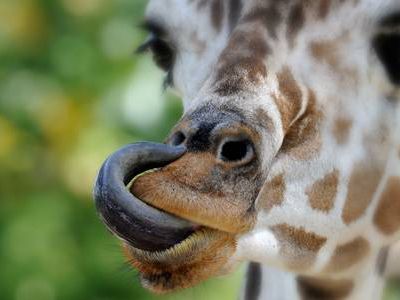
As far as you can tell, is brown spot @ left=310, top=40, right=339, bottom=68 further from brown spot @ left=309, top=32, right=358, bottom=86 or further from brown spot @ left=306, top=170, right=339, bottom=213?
brown spot @ left=306, top=170, right=339, bottom=213

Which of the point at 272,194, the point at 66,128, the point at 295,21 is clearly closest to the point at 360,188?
the point at 272,194

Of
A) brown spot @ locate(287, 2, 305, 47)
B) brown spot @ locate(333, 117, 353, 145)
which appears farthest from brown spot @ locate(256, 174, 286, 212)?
brown spot @ locate(287, 2, 305, 47)

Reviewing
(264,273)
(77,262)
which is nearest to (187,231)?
(264,273)

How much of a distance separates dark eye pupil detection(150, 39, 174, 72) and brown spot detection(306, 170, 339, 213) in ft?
1.49

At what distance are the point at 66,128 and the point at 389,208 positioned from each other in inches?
137

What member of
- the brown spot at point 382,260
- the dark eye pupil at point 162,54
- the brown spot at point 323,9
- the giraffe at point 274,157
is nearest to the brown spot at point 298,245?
the giraffe at point 274,157

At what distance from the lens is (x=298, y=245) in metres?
2.08

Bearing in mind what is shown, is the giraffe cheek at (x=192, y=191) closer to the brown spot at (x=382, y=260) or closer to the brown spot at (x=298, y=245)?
the brown spot at (x=298, y=245)

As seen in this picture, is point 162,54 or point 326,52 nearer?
point 326,52

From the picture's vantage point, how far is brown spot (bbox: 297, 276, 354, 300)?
7.45 ft

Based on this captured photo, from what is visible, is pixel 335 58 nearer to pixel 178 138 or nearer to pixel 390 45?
pixel 390 45

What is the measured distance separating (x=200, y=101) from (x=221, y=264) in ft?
0.87

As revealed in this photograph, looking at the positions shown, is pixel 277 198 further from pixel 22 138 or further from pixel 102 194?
pixel 22 138

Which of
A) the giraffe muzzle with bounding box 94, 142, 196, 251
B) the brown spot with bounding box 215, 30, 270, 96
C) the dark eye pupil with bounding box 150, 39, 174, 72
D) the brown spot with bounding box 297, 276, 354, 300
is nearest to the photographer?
the giraffe muzzle with bounding box 94, 142, 196, 251
